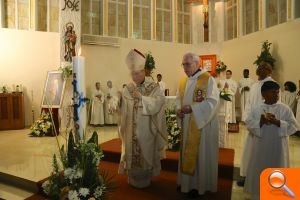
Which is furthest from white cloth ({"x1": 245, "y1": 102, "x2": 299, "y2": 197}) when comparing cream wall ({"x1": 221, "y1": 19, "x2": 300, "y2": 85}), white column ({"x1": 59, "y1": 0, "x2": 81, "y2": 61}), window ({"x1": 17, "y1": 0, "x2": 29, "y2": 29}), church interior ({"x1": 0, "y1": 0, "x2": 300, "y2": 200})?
window ({"x1": 17, "y1": 0, "x2": 29, "y2": 29})

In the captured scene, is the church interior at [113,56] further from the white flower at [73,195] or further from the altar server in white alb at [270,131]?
the white flower at [73,195]

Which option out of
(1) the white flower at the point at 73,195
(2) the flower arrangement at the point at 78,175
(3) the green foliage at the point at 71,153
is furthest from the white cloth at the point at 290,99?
(1) the white flower at the point at 73,195

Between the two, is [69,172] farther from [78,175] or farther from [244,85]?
[244,85]

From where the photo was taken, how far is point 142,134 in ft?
13.1

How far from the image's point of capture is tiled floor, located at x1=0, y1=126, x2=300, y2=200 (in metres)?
4.33

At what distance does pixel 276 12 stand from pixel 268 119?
762 cm

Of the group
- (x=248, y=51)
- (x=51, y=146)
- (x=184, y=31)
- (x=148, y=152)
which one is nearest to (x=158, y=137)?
(x=148, y=152)

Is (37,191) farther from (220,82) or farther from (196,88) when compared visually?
(220,82)

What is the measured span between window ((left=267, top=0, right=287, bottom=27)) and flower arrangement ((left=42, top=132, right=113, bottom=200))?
341 inches

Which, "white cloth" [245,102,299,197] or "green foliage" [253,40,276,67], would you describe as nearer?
"white cloth" [245,102,299,197]

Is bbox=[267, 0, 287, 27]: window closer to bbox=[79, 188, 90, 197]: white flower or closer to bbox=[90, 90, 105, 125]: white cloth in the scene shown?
bbox=[90, 90, 105, 125]: white cloth

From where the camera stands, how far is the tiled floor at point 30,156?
14.2ft

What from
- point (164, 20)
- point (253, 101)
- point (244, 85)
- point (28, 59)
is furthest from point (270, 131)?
point (164, 20)

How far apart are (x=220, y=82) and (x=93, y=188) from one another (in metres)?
8.54
